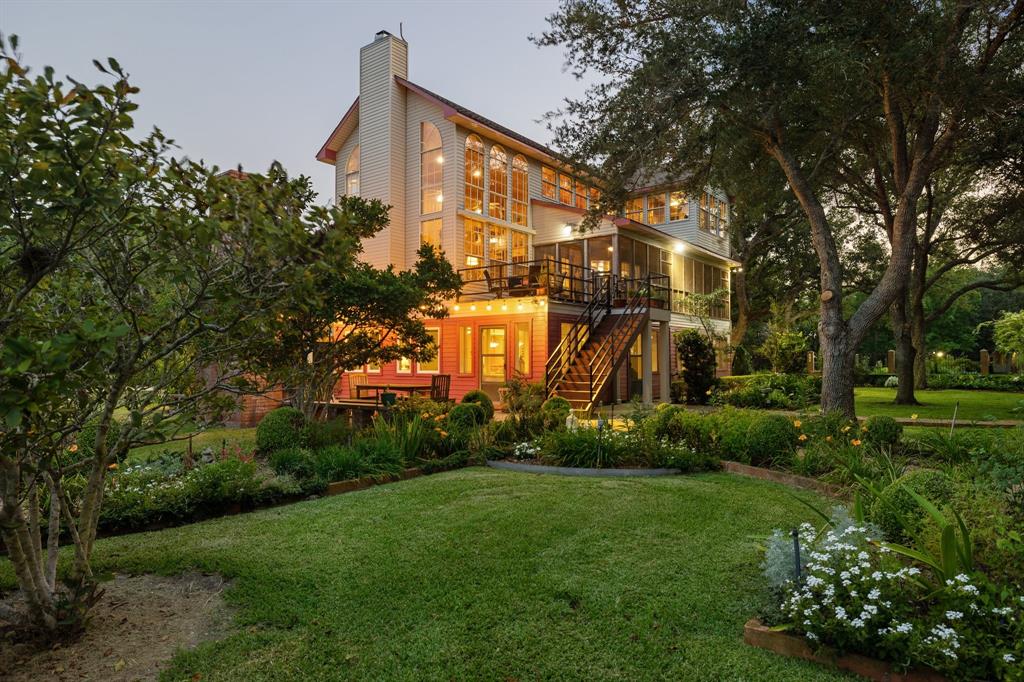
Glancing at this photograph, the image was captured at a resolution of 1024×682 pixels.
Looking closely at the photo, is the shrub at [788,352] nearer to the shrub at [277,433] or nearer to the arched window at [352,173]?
the arched window at [352,173]

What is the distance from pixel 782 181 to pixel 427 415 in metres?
10.5

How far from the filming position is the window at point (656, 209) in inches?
1015

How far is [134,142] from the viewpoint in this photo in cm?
289

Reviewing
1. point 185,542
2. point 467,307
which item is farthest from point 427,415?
point 467,307

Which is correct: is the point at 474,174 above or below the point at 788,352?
above

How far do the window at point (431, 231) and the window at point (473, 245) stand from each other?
89cm

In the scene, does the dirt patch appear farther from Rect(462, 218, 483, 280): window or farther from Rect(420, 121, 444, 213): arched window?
Rect(420, 121, 444, 213): arched window

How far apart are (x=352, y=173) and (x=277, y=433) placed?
15180 millimetres

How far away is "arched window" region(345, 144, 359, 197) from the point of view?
21.5 metres

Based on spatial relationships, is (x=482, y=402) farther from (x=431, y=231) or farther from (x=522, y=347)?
(x=431, y=231)

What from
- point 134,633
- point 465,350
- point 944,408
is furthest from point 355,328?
point 944,408

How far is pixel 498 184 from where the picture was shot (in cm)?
2064

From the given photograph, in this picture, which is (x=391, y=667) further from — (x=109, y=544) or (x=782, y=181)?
(x=782, y=181)

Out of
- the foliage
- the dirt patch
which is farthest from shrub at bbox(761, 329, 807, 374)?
the dirt patch
